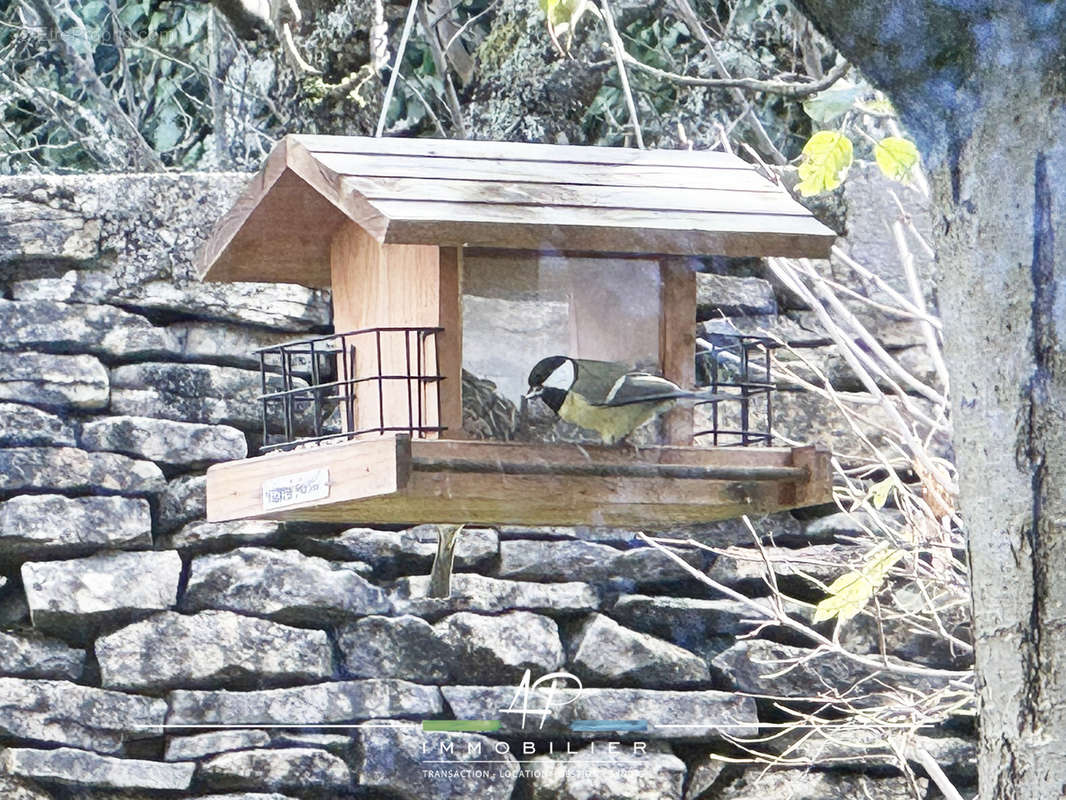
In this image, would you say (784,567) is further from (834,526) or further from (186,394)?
(186,394)

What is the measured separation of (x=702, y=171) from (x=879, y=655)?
168 cm

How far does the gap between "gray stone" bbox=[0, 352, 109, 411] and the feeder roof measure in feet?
3.44

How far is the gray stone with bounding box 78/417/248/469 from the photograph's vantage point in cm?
396

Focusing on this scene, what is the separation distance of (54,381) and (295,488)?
5.19ft

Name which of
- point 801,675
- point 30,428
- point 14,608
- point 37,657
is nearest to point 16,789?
point 37,657

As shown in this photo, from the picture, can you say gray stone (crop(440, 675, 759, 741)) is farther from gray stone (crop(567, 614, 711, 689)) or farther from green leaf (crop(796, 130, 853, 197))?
green leaf (crop(796, 130, 853, 197))

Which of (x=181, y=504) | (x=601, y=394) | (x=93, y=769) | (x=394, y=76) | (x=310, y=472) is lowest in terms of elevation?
(x=93, y=769)

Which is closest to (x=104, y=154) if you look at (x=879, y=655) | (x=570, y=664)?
(x=570, y=664)

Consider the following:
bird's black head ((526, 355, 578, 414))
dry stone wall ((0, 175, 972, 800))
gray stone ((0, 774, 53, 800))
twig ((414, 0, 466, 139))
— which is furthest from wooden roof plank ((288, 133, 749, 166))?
twig ((414, 0, 466, 139))

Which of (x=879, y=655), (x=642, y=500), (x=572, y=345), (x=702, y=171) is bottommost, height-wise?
(x=879, y=655)

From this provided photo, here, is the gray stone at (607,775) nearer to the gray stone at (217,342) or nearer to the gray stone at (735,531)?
the gray stone at (735,531)

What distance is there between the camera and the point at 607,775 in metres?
3.91

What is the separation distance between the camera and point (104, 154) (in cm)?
564

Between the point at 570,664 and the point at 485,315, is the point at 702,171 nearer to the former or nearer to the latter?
the point at 485,315
